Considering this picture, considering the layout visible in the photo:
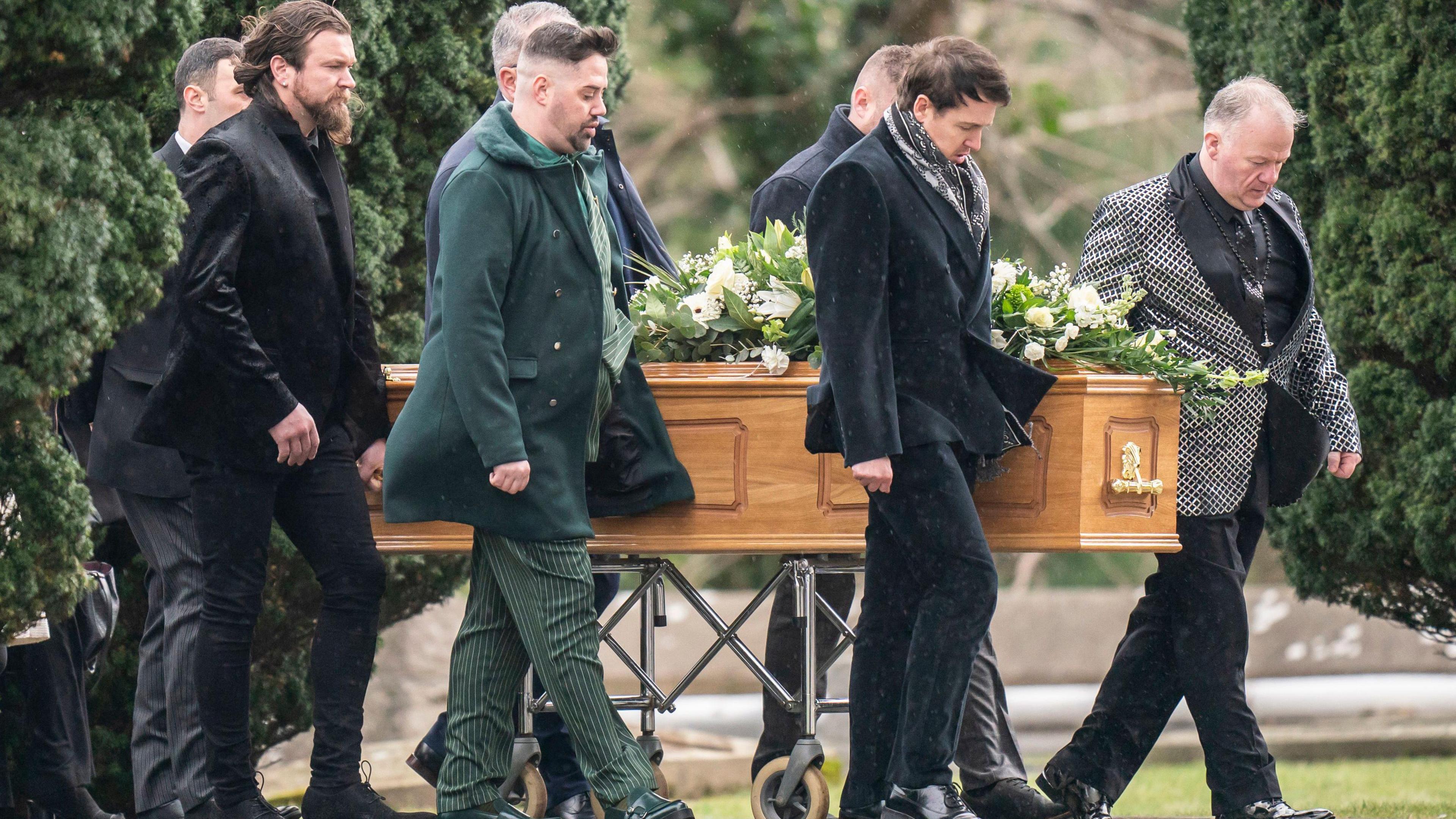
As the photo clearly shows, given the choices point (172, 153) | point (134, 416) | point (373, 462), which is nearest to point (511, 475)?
point (373, 462)

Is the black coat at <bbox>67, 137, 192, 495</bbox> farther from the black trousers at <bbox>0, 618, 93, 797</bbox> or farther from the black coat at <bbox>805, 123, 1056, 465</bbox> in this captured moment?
the black coat at <bbox>805, 123, 1056, 465</bbox>

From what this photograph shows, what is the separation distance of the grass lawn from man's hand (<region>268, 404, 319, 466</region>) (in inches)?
104

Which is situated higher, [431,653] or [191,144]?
[191,144]

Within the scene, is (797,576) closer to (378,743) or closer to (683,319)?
(683,319)

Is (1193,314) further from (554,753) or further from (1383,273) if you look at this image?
(554,753)

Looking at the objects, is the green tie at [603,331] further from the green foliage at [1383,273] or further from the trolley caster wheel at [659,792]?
the green foliage at [1383,273]

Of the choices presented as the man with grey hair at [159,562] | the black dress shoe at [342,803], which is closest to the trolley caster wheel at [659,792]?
the black dress shoe at [342,803]

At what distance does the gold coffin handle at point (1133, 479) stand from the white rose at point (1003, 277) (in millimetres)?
571

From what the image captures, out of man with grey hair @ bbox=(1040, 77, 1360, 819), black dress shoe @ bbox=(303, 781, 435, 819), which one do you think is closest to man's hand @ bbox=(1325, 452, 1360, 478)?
man with grey hair @ bbox=(1040, 77, 1360, 819)

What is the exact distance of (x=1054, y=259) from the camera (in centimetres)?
1518

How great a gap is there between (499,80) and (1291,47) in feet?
10.9

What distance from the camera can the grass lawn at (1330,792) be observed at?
6969 millimetres

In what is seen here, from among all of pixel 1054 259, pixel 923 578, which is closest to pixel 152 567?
pixel 923 578

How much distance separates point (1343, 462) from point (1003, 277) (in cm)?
121
